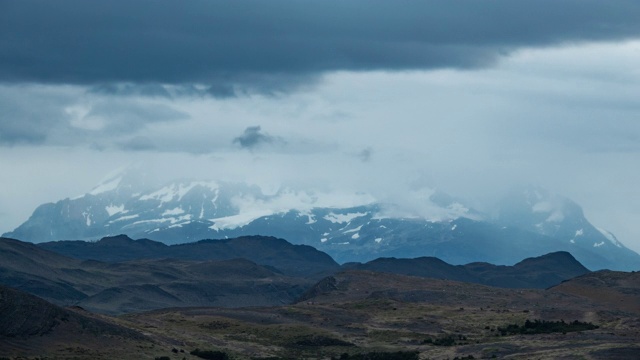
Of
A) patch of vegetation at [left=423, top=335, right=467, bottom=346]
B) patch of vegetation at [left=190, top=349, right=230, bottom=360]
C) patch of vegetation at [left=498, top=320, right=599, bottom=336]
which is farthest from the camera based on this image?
patch of vegetation at [left=498, top=320, right=599, bottom=336]

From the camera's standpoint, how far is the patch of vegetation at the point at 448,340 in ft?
460

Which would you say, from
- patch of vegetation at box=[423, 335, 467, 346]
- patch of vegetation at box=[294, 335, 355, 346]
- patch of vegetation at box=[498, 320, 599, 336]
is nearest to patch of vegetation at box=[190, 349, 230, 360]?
patch of vegetation at box=[294, 335, 355, 346]

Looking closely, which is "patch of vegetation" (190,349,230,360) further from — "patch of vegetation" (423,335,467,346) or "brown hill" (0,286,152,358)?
"patch of vegetation" (423,335,467,346)

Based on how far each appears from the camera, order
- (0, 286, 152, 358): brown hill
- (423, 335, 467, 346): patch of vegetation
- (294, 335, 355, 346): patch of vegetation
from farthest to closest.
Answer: (294, 335, 355, 346): patch of vegetation
(423, 335, 467, 346): patch of vegetation
(0, 286, 152, 358): brown hill

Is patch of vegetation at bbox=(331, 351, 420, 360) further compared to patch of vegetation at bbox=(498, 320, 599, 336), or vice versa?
patch of vegetation at bbox=(498, 320, 599, 336)

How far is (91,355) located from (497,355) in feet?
120

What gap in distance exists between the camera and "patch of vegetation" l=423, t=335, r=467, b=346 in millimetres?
140163

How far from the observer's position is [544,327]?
150625mm

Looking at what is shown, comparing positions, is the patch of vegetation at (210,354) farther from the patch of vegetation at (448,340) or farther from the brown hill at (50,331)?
the patch of vegetation at (448,340)

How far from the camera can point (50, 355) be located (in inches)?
4505

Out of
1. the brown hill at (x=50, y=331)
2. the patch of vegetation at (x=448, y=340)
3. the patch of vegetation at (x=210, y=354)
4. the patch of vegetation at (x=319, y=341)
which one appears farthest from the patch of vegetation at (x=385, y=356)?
the brown hill at (x=50, y=331)

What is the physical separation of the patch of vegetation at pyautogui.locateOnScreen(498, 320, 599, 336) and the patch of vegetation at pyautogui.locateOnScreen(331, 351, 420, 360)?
801 inches

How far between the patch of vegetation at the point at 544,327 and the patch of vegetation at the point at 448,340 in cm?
534

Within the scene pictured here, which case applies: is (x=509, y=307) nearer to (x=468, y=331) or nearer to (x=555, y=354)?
(x=468, y=331)
